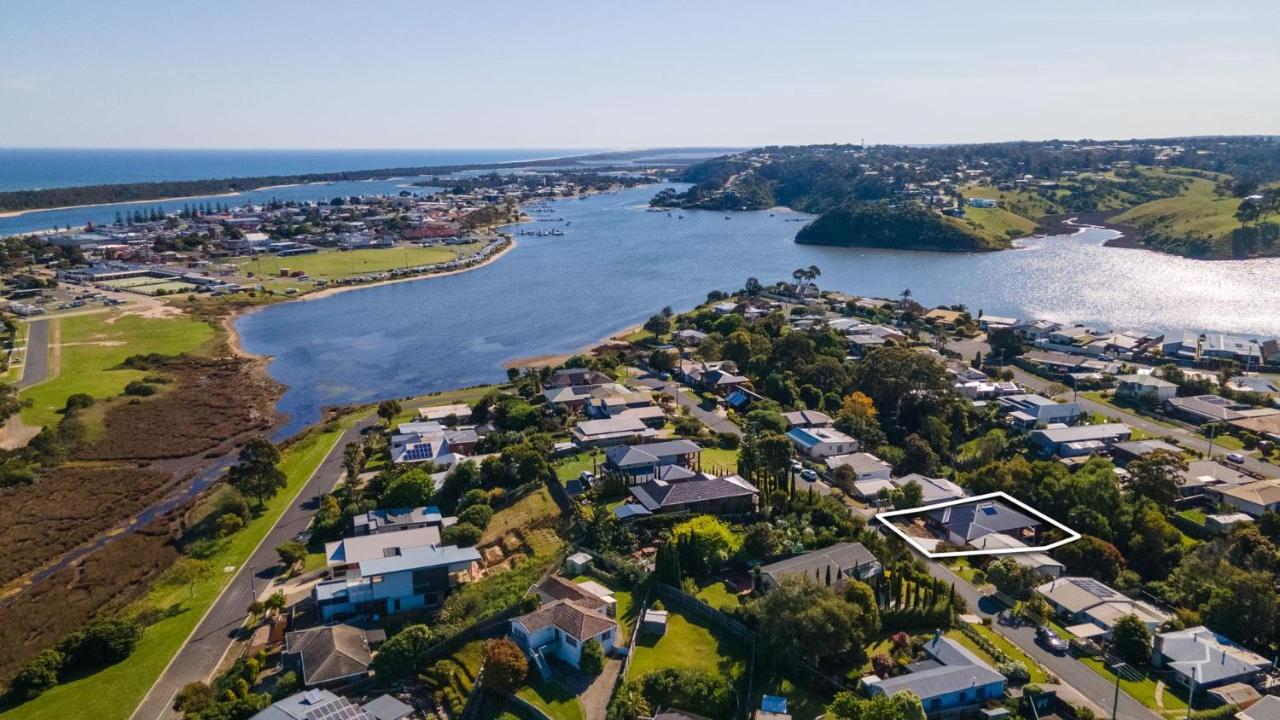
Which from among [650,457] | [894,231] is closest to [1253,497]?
[650,457]

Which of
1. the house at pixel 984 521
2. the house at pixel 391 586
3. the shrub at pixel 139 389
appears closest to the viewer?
the house at pixel 984 521

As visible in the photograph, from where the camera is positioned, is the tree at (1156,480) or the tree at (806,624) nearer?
the tree at (806,624)

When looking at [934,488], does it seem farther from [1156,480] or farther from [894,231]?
[894,231]

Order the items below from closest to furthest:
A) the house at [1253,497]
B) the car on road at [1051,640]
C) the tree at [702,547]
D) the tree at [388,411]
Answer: the car on road at [1051,640] → the tree at [702,547] → the house at [1253,497] → the tree at [388,411]

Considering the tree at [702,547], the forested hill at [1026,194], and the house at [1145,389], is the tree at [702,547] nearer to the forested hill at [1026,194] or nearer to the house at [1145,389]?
the house at [1145,389]

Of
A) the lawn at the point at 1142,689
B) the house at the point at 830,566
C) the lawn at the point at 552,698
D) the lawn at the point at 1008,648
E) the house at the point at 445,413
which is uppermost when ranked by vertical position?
the house at the point at 830,566

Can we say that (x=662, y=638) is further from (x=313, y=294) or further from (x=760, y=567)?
(x=313, y=294)

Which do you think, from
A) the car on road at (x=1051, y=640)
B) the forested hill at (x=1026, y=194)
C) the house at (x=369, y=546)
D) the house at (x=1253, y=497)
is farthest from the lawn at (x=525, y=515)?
the forested hill at (x=1026, y=194)

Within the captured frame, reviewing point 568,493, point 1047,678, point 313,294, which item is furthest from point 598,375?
point 313,294
